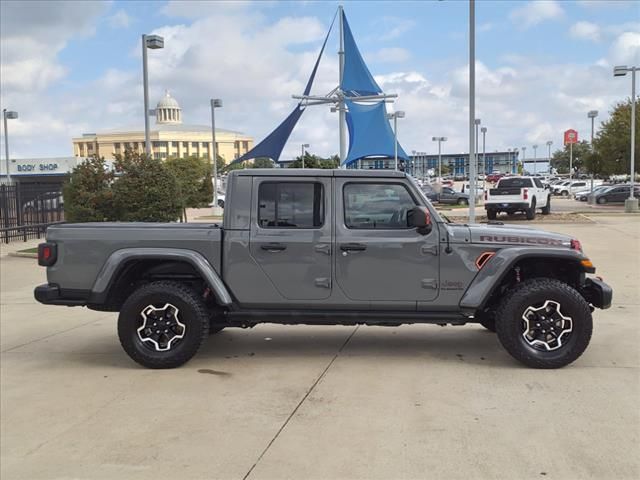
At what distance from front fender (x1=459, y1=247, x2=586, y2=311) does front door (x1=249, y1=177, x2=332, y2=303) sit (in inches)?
51.1

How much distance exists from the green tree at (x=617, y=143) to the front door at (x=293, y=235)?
37564mm

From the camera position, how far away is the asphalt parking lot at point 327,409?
382 cm

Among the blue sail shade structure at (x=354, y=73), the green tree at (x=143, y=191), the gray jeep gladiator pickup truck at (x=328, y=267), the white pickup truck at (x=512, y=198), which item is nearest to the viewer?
the gray jeep gladiator pickup truck at (x=328, y=267)

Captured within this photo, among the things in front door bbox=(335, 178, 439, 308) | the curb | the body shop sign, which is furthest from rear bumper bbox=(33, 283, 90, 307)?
the body shop sign

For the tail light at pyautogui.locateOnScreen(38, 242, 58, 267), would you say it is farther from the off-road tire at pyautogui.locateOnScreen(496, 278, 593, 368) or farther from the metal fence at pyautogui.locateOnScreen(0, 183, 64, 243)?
the metal fence at pyautogui.locateOnScreen(0, 183, 64, 243)

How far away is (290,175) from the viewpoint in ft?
19.2

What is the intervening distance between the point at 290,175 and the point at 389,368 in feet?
6.65

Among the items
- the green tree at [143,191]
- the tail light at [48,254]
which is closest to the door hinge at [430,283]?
the tail light at [48,254]

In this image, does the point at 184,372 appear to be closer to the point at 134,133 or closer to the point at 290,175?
the point at 290,175

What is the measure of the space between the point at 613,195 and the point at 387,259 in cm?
4049

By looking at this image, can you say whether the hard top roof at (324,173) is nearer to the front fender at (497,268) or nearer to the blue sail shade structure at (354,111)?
the front fender at (497,268)

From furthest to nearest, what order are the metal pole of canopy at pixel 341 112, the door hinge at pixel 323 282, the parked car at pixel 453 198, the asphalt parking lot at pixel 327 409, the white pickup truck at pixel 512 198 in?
the parked car at pixel 453 198, the metal pole of canopy at pixel 341 112, the white pickup truck at pixel 512 198, the door hinge at pixel 323 282, the asphalt parking lot at pixel 327 409

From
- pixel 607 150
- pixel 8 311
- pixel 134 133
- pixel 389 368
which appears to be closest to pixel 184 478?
pixel 389 368

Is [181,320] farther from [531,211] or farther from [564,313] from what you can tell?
[531,211]
